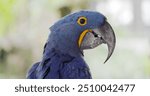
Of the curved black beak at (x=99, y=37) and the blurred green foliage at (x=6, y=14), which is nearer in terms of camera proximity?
the curved black beak at (x=99, y=37)

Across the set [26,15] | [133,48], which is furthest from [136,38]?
[26,15]

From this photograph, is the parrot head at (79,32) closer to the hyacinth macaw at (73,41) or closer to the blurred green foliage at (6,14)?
the hyacinth macaw at (73,41)

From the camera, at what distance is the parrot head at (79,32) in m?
1.29

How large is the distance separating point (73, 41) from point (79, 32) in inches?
1.5

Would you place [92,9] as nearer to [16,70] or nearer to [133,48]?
[133,48]

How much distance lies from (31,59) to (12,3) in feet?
0.77

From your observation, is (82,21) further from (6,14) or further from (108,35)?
(6,14)

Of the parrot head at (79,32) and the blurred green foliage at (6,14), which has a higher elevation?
the blurred green foliage at (6,14)

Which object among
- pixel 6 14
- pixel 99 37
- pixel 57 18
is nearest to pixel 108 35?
pixel 99 37

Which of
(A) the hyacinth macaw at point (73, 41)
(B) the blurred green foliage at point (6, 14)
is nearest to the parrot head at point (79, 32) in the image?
(A) the hyacinth macaw at point (73, 41)

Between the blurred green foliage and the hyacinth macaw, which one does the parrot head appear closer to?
the hyacinth macaw

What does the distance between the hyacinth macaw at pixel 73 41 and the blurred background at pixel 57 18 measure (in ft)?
0.28

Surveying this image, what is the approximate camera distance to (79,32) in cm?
130

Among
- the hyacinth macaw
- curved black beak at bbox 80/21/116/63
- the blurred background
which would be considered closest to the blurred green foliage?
the blurred background
